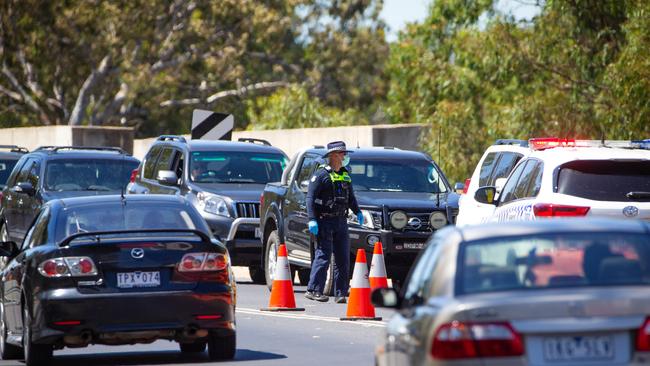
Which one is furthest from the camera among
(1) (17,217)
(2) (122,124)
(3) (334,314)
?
(2) (122,124)

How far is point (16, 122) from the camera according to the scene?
232ft

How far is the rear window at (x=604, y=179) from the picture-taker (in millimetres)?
14812

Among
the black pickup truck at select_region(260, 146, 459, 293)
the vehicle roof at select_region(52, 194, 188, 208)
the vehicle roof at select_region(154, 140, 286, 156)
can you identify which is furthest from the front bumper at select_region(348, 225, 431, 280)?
the vehicle roof at select_region(52, 194, 188, 208)

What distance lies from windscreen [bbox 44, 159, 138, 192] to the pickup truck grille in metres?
2.26

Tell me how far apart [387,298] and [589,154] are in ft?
21.9

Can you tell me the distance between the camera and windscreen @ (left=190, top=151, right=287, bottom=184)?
23.6 meters

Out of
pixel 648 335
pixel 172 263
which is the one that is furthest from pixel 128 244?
pixel 648 335

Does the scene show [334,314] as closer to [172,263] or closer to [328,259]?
[328,259]

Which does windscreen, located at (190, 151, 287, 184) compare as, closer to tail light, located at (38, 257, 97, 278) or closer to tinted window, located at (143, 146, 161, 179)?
tinted window, located at (143, 146, 161, 179)

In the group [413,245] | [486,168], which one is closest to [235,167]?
[486,168]

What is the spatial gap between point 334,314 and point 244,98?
174 feet

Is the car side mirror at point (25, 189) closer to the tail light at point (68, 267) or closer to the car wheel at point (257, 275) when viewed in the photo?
the car wheel at point (257, 275)

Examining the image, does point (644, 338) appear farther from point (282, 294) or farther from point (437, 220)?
point (437, 220)

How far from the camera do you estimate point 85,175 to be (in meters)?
24.7
